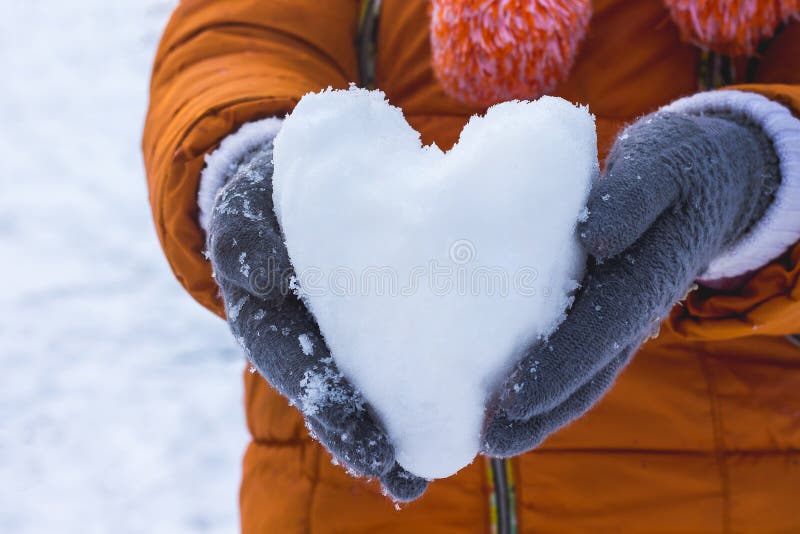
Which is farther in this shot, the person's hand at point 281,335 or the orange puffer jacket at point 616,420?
the orange puffer jacket at point 616,420

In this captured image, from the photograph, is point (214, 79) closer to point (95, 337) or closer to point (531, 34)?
point (531, 34)

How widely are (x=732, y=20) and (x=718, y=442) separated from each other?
1.72ft

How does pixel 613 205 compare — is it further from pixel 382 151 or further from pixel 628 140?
pixel 382 151

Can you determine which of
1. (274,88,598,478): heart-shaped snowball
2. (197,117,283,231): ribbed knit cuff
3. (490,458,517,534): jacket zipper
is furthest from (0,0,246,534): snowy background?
(274,88,598,478): heart-shaped snowball

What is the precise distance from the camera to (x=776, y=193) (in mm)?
684

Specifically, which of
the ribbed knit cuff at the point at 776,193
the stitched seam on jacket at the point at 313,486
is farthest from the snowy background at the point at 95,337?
the ribbed knit cuff at the point at 776,193

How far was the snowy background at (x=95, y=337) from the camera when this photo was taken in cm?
146

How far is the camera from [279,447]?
0.95m

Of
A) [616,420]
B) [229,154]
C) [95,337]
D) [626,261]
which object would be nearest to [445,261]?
[626,261]

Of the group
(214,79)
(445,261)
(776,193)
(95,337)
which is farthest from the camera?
(95,337)

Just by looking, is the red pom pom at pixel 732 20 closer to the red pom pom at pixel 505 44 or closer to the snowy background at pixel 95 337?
the red pom pom at pixel 505 44

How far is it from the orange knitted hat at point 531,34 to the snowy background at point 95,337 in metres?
1.11

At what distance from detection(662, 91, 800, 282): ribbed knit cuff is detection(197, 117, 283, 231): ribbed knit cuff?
452mm

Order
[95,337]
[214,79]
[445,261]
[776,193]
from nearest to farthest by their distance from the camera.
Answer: [445,261] < [776,193] < [214,79] < [95,337]
